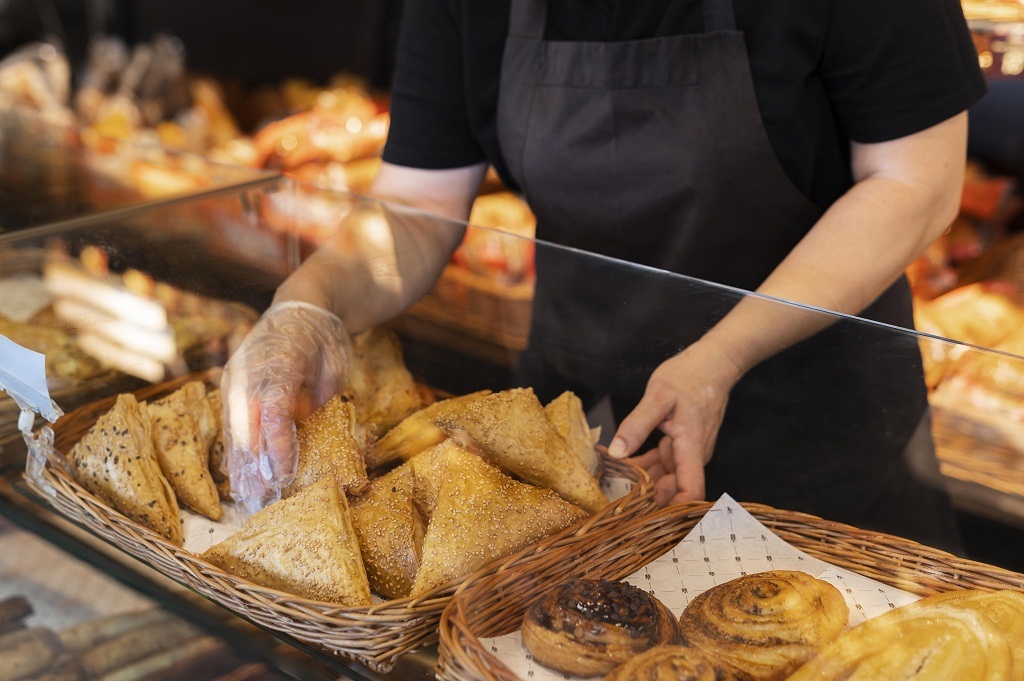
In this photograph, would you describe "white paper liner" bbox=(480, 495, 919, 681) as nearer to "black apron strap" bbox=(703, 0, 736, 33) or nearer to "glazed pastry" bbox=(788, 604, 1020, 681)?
"glazed pastry" bbox=(788, 604, 1020, 681)

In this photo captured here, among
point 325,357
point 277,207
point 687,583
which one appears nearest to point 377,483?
point 325,357

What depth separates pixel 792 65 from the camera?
1179mm

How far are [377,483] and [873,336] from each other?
482mm

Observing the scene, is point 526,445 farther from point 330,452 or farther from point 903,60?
point 903,60

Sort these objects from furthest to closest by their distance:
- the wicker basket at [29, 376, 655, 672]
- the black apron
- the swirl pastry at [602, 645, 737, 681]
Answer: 1. the black apron
2. the wicker basket at [29, 376, 655, 672]
3. the swirl pastry at [602, 645, 737, 681]

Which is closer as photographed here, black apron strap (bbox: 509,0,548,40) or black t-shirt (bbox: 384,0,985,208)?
black t-shirt (bbox: 384,0,985,208)

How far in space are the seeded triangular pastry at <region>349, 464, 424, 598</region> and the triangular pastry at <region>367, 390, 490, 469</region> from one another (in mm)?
26

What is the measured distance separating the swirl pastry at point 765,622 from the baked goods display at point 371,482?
16cm

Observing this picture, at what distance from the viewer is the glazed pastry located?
60 centimetres

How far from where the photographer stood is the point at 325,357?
102 centimetres

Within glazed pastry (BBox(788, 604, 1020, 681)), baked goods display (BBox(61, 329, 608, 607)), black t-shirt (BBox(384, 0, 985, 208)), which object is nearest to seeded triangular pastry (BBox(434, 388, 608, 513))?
baked goods display (BBox(61, 329, 608, 607))

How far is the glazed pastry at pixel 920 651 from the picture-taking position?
23.7 inches

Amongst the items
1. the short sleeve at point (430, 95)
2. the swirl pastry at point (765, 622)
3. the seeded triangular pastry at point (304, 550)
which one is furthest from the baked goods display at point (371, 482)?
the short sleeve at point (430, 95)

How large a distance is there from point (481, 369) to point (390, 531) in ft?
0.80
